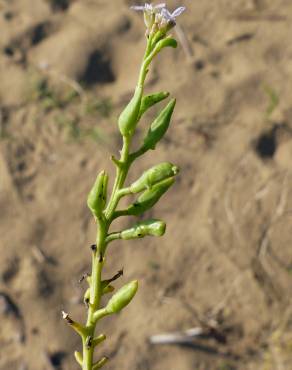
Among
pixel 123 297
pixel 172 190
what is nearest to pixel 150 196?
pixel 123 297

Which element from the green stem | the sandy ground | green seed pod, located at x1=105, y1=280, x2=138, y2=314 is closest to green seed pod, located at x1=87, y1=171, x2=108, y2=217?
the green stem

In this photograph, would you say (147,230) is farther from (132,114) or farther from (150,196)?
(132,114)

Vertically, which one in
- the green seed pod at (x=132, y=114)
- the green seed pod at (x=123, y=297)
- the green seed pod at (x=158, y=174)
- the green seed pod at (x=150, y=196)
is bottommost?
the green seed pod at (x=123, y=297)

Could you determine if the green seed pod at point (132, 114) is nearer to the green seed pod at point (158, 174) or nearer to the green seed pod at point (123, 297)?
the green seed pod at point (158, 174)

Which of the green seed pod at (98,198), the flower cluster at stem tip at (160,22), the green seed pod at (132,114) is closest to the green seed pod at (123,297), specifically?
the green seed pod at (98,198)

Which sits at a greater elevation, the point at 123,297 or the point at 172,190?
the point at 123,297

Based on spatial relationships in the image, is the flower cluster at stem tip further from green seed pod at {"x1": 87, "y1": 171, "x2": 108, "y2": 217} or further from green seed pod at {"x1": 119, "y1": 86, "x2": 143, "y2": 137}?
green seed pod at {"x1": 87, "y1": 171, "x2": 108, "y2": 217}
